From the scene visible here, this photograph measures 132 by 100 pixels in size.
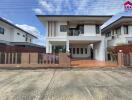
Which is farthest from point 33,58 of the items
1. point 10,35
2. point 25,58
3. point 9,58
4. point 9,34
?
point 10,35

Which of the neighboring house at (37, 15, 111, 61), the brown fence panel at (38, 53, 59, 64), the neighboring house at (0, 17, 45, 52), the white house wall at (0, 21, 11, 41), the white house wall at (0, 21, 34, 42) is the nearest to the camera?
the brown fence panel at (38, 53, 59, 64)

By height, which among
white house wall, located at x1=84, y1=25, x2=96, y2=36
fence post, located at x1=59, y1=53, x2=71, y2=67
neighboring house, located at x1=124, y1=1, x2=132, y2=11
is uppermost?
neighboring house, located at x1=124, y1=1, x2=132, y2=11

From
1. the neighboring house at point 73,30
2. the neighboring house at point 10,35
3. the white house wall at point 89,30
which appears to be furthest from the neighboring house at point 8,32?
the white house wall at point 89,30

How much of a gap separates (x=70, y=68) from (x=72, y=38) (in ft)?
26.0

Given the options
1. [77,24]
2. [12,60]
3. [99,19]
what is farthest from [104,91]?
[77,24]

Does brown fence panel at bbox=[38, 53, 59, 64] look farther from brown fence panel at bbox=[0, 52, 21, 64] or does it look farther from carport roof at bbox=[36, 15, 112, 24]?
carport roof at bbox=[36, 15, 112, 24]

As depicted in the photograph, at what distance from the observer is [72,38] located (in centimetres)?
2308

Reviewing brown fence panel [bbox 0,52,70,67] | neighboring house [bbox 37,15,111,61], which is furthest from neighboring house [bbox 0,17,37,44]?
brown fence panel [bbox 0,52,70,67]

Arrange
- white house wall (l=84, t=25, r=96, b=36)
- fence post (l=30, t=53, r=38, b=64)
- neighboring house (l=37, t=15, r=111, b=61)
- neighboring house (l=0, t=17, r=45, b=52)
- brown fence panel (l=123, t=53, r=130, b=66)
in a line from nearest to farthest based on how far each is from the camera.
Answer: brown fence panel (l=123, t=53, r=130, b=66)
fence post (l=30, t=53, r=38, b=64)
neighboring house (l=37, t=15, r=111, b=61)
white house wall (l=84, t=25, r=96, b=36)
neighboring house (l=0, t=17, r=45, b=52)

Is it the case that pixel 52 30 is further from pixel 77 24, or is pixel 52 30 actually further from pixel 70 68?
pixel 70 68

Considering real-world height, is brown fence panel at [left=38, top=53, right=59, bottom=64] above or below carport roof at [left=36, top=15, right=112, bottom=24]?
below

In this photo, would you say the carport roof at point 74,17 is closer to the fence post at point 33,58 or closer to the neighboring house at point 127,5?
the neighboring house at point 127,5

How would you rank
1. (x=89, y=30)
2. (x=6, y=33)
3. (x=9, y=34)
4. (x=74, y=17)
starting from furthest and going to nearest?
(x=9, y=34), (x=6, y=33), (x=89, y=30), (x=74, y=17)

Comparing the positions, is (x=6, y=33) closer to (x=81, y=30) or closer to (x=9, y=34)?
(x=9, y=34)
